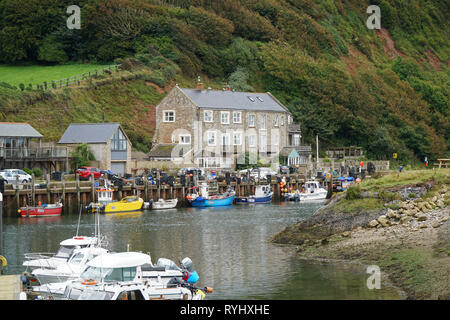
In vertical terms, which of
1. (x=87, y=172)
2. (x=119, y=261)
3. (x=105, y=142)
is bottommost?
(x=119, y=261)

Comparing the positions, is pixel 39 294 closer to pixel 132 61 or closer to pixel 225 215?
pixel 225 215

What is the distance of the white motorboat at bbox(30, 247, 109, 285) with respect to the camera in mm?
33969

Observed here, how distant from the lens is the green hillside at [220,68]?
104 meters

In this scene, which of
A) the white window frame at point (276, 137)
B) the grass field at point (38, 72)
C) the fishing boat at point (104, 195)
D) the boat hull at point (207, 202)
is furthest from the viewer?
the grass field at point (38, 72)

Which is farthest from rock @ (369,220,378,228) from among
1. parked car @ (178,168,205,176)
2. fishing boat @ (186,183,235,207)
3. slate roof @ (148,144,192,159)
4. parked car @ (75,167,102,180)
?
slate roof @ (148,144,192,159)

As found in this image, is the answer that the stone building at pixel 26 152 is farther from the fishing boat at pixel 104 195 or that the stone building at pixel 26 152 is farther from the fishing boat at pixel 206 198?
the fishing boat at pixel 206 198

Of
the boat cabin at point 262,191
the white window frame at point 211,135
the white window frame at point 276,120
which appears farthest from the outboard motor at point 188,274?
the white window frame at point 276,120

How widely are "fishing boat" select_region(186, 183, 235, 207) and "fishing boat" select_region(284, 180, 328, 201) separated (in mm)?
7067

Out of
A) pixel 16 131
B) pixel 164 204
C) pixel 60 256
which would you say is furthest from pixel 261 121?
pixel 60 256

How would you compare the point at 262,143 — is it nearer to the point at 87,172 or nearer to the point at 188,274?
the point at 87,172

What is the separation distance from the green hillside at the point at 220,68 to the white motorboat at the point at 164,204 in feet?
73.1

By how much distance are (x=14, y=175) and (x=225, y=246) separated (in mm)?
27895

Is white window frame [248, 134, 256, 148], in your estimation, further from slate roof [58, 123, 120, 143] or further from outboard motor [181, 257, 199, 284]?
outboard motor [181, 257, 199, 284]

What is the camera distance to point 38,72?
113688 millimetres
